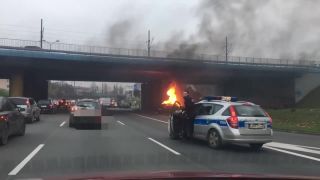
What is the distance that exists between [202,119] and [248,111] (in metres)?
1.75

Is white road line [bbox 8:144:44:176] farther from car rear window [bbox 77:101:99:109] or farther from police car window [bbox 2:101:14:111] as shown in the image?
car rear window [bbox 77:101:99:109]

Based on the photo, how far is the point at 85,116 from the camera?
2538 cm

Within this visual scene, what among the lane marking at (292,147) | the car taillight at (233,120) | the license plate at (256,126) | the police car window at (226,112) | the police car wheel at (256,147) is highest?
the police car window at (226,112)

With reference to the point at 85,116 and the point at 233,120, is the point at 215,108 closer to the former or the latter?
the point at 233,120

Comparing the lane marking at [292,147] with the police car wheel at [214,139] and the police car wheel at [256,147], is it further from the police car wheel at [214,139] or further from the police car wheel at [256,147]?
the police car wheel at [214,139]

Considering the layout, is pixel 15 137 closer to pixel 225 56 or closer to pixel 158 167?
pixel 158 167

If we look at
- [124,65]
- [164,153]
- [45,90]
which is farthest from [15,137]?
[45,90]

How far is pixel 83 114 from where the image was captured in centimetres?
2542

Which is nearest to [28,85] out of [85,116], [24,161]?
[85,116]

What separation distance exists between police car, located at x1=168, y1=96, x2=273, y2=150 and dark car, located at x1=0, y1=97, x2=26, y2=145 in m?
6.02

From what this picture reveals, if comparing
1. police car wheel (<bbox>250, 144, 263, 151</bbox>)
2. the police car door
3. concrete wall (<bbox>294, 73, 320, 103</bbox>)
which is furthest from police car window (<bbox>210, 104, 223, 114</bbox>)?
concrete wall (<bbox>294, 73, 320, 103</bbox>)

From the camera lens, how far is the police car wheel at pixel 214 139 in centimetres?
1544

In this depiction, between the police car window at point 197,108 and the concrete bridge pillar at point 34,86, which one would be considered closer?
the police car window at point 197,108

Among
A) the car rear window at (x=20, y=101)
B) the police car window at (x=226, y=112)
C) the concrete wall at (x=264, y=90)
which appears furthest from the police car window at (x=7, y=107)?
the concrete wall at (x=264, y=90)
